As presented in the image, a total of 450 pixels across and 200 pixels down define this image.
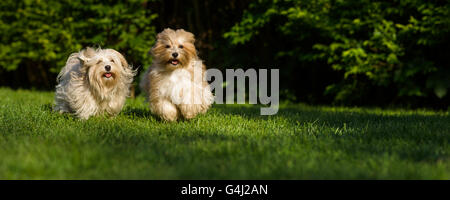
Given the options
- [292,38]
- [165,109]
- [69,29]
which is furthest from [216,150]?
[69,29]

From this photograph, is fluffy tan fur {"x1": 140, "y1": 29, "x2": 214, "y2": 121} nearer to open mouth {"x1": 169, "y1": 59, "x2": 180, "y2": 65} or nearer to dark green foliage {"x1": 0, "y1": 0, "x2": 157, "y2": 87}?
open mouth {"x1": 169, "y1": 59, "x2": 180, "y2": 65}

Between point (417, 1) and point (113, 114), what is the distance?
579 cm

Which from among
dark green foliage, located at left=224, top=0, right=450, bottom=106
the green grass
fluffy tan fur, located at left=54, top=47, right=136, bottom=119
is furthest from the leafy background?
the green grass

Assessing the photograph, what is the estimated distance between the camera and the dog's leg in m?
5.70

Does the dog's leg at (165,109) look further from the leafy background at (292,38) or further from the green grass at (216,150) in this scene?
the leafy background at (292,38)

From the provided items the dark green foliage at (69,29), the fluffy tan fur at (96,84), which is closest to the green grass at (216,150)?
the fluffy tan fur at (96,84)

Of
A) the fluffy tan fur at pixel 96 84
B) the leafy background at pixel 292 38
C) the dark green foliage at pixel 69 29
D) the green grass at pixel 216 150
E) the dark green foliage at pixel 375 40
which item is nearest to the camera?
the green grass at pixel 216 150

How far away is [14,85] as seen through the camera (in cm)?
1561

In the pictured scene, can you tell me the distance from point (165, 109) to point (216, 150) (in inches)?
80.7

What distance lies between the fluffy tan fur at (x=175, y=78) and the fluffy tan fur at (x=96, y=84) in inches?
18.9

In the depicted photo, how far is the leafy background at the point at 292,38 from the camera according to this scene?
8859 mm

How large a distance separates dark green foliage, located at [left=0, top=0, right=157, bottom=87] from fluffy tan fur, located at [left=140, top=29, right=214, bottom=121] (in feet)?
16.9

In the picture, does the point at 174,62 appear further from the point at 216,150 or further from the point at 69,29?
the point at 69,29
